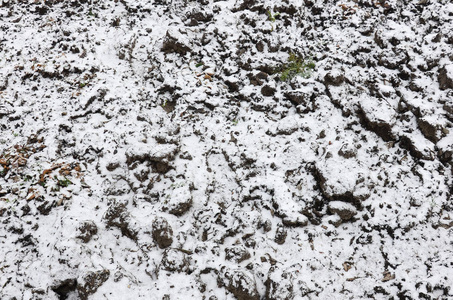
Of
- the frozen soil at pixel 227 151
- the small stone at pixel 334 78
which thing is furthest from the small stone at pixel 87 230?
the small stone at pixel 334 78

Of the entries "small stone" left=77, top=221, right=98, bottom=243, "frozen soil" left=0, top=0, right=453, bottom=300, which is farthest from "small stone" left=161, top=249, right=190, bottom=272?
"small stone" left=77, top=221, right=98, bottom=243

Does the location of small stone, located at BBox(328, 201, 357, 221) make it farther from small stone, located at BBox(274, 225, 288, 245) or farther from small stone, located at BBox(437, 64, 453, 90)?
small stone, located at BBox(437, 64, 453, 90)

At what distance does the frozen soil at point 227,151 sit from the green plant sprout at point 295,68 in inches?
3.2

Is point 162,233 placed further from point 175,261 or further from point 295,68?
point 295,68

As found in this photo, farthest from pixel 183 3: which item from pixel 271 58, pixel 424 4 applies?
pixel 424 4

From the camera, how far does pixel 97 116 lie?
15.8 ft

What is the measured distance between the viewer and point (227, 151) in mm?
4414

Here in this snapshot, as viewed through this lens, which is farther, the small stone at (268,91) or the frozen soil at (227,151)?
the small stone at (268,91)

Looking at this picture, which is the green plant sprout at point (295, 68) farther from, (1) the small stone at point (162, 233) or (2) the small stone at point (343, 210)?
(1) the small stone at point (162, 233)

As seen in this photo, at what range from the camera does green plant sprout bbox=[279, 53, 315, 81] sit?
16.5 feet

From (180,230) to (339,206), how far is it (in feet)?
6.95

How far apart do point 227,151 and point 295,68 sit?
6.59 feet

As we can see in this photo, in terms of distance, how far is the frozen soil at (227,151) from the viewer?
3.42 meters

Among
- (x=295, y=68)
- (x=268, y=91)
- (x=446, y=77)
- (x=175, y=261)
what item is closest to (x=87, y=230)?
(x=175, y=261)
